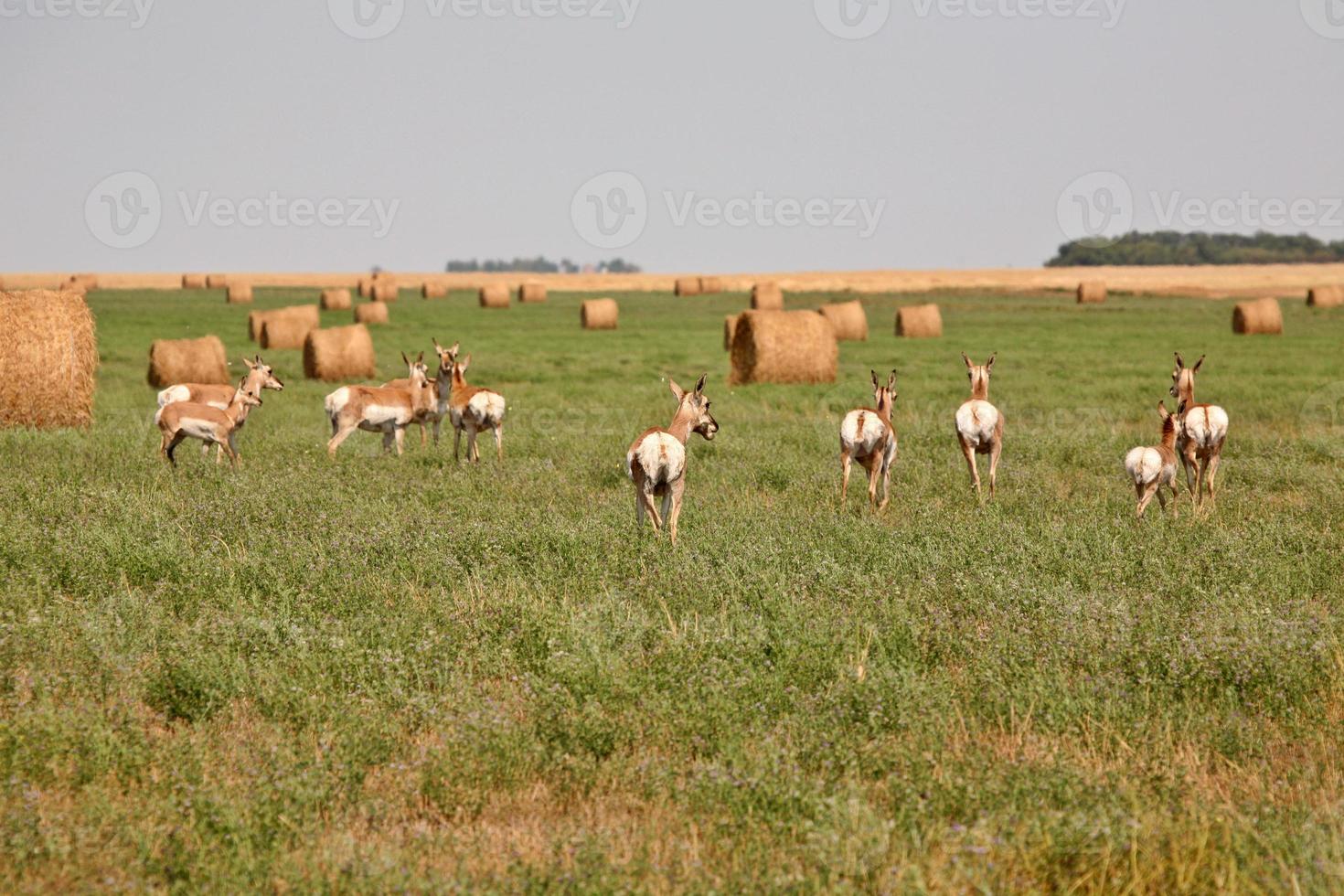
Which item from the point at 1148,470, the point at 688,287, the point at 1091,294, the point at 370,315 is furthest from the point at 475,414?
the point at 688,287

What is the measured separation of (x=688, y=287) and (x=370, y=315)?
31.8 m

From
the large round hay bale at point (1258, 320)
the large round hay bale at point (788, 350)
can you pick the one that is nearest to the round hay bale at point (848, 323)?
the large round hay bale at point (788, 350)

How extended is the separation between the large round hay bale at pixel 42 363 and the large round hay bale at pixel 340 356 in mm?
8698

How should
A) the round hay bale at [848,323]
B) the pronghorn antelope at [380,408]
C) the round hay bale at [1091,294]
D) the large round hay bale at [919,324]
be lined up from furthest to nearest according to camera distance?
the round hay bale at [1091,294] < the large round hay bale at [919,324] < the round hay bale at [848,323] < the pronghorn antelope at [380,408]

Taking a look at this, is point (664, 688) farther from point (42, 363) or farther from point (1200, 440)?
point (42, 363)

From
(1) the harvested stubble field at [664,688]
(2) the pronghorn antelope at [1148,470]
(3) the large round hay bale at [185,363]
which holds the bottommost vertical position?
(1) the harvested stubble field at [664,688]

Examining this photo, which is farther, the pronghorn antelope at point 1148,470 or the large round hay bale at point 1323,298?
the large round hay bale at point 1323,298

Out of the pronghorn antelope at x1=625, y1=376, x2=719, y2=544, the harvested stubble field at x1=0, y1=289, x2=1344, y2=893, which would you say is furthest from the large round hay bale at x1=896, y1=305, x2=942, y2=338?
the pronghorn antelope at x1=625, y1=376, x2=719, y2=544

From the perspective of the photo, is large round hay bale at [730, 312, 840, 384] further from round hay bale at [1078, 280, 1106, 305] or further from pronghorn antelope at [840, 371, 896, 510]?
round hay bale at [1078, 280, 1106, 305]

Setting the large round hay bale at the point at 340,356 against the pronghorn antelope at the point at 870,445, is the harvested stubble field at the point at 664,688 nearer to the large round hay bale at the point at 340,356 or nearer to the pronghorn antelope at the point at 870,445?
the pronghorn antelope at the point at 870,445

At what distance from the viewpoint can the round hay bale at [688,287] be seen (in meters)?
75.8

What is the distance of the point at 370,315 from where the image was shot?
157 ft

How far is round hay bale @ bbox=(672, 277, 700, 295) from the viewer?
7575 cm

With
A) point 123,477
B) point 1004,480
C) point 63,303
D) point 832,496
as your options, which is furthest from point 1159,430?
point 63,303
